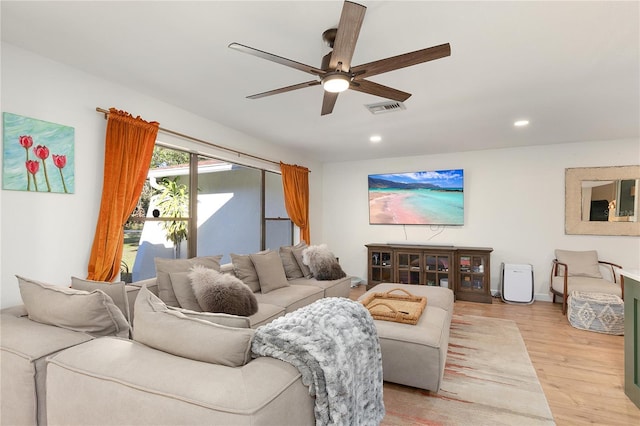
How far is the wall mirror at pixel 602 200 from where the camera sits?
4.53m

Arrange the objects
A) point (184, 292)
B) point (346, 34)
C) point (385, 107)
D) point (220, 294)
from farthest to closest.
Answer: point (385, 107) < point (184, 292) < point (220, 294) < point (346, 34)

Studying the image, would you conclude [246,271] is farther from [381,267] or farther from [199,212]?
[381,267]

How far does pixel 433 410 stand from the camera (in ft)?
7.11

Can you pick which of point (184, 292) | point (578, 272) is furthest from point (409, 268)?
point (184, 292)

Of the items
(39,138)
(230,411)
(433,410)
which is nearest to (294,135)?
(39,138)

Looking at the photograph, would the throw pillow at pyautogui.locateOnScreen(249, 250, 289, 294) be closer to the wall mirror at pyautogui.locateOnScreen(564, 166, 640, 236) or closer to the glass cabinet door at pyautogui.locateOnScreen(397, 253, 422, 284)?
the glass cabinet door at pyautogui.locateOnScreen(397, 253, 422, 284)

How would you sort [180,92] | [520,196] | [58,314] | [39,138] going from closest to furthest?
[58,314], [39,138], [180,92], [520,196]

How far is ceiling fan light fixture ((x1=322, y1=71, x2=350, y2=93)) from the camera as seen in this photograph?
189 centimetres

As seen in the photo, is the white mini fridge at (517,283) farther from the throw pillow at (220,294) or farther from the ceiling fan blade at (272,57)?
the ceiling fan blade at (272,57)

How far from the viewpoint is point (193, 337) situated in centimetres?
126

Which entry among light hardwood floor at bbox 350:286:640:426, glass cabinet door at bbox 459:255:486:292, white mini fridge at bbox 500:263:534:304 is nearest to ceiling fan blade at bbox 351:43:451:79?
light hardwood floor at bbox 350:286:640:426

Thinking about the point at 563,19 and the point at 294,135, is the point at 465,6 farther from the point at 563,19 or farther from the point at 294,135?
the point at 294,135

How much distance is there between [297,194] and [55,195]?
3.42m

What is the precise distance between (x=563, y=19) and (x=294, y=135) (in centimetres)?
315
